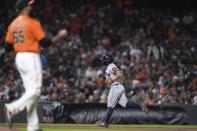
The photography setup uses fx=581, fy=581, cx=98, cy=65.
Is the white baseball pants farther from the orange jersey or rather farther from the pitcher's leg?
the orange jersey

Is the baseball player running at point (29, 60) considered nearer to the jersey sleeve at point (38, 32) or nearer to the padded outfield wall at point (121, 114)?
the jersey sleeve at point (38, 32)

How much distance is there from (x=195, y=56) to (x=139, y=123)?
688 centimetres

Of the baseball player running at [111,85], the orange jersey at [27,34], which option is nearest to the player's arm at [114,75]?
the baseball player running at [111,85]

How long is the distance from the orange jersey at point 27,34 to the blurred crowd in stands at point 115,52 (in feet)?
32.8

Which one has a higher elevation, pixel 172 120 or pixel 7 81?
pixel 7 81

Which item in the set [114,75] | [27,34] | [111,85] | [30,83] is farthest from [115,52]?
[30,83]

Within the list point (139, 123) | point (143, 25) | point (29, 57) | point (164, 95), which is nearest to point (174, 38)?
point (143, 25)

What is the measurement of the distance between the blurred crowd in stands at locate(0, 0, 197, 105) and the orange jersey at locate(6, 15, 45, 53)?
1001cm

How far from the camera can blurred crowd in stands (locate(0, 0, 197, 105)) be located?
21438 mm

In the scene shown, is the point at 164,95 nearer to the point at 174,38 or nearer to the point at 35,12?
the point at 174,38

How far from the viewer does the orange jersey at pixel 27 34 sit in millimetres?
9914

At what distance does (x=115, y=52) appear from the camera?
2500 cm

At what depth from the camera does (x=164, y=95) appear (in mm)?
21375

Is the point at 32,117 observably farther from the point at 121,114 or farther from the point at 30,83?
the point at 121,114
